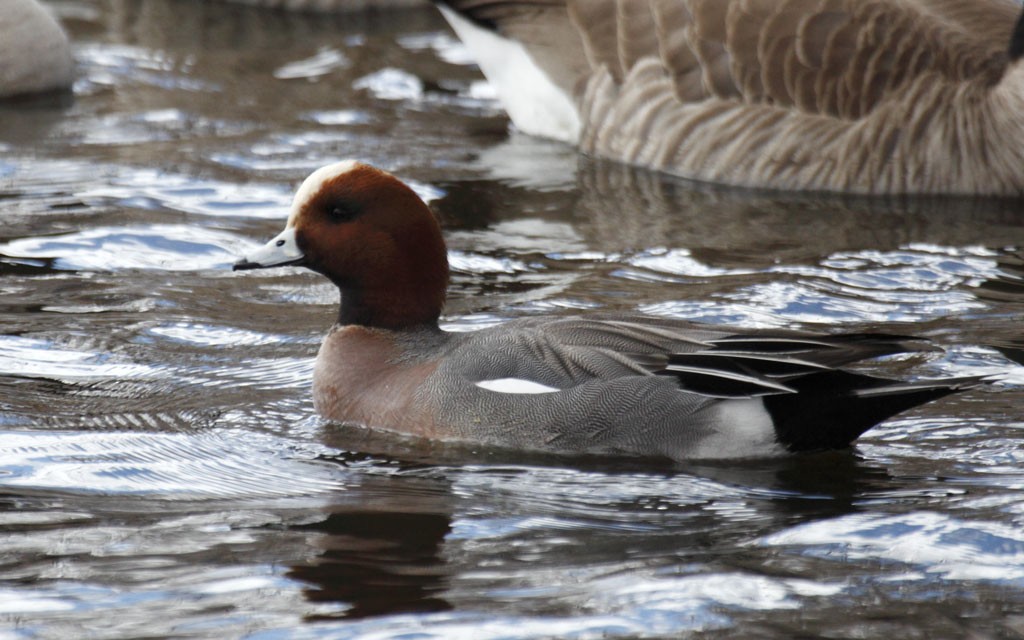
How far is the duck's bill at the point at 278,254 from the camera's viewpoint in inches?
243

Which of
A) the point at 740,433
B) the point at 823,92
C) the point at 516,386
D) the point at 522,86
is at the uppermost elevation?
the point at 823,92

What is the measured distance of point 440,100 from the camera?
1205 centimetres

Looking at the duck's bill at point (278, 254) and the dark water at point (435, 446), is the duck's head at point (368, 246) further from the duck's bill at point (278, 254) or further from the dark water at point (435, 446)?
the dark water at point (435, 446)

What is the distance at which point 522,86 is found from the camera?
1084cm

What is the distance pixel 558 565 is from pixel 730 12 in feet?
18.3

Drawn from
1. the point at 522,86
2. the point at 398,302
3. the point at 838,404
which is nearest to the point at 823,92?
the point at 522,86

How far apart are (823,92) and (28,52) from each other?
17.6 ft

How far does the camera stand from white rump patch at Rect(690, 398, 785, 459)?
18.6 feet

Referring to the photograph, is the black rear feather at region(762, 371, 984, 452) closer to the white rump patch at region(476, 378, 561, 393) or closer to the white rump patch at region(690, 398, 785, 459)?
the white rump patch at region(690, 398, 785, 459)

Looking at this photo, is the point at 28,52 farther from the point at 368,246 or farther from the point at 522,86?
the point at 368,246

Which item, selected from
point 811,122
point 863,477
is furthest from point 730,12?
point 863,477

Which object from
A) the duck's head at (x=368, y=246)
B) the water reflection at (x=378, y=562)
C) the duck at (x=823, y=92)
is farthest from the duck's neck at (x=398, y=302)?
the duck at (x=823, y=92)

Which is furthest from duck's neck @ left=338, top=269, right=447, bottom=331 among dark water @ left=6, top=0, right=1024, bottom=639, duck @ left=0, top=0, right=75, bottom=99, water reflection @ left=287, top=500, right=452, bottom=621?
duck @ left=0, top=0, right=75, bottom=99

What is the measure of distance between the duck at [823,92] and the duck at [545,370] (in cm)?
387
